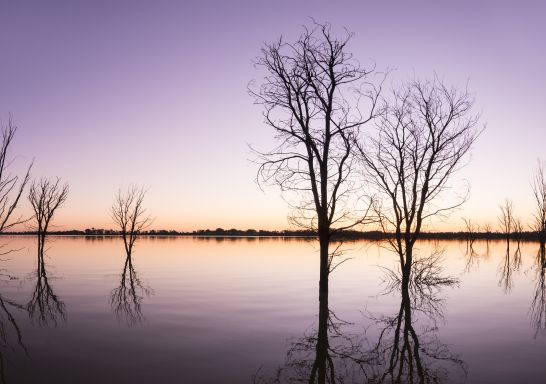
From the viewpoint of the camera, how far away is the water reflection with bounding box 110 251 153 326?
13906 mm

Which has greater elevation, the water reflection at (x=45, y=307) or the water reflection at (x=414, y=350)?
the water reflection at (x=414, y=350)

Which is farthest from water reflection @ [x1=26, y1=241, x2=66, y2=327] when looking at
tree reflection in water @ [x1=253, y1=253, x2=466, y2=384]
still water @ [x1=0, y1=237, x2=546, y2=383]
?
tree reflection in water @ [x1=253, y1=253, x2=466, y2=384]

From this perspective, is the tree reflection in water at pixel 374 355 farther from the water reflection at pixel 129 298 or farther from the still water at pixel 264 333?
the water reflection at pixel 129 298

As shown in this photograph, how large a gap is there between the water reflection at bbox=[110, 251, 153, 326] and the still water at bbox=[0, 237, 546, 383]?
0.20ft

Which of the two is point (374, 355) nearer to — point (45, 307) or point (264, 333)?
point (264, 333)

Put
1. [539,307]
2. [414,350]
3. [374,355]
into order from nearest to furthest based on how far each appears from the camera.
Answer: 1. [374,355]
2. [414,350]
3. [539,307]

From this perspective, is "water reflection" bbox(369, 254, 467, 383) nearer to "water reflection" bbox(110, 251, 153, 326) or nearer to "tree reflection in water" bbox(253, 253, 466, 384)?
"tree reflection in water" bbox(253, 253, 466, 384)

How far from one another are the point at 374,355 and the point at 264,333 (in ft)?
10.7

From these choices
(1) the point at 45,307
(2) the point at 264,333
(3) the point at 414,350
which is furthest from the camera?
(1) the point at 45,307

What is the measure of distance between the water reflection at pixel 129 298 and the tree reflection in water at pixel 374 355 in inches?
225

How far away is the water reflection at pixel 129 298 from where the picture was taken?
45.6ft

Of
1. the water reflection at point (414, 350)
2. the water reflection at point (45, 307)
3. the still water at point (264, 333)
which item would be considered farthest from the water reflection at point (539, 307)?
the water reflection at point (45, 307)

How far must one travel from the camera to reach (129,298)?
17.8 meters

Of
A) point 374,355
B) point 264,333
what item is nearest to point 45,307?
point 264,333
